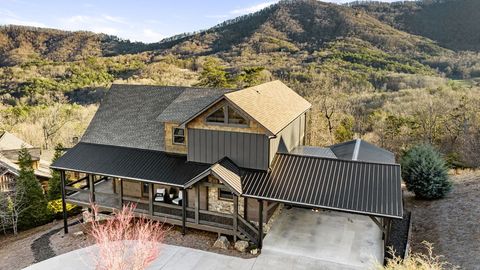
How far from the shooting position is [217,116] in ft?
52.1

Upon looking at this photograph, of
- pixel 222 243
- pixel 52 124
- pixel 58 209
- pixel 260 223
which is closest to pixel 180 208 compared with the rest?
pixel 222 243

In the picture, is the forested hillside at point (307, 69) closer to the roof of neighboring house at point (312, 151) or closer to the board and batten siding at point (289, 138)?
the board and batten siding at point (289, 138)

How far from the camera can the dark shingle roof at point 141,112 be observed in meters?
18.2

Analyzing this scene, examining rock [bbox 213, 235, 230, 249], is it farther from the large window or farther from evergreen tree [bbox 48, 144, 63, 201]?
→ evergreen tree [bbox 48, 144, 63, 201]

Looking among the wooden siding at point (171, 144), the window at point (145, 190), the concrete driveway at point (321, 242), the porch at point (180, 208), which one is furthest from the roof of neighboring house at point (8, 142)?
the concrete driveway at point (321, 242)

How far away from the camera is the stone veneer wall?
620 inches

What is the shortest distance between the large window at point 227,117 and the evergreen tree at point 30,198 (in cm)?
1309

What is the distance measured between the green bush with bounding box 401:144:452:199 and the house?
7.70 ft

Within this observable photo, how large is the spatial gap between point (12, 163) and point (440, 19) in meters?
71.3

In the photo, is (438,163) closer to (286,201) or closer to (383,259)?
(383,259)

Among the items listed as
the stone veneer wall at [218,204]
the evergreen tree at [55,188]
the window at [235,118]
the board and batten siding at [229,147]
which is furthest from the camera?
the evergreen tree at [55,188]

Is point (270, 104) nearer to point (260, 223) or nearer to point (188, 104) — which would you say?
point (188, 104)

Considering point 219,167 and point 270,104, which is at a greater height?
point 270,104

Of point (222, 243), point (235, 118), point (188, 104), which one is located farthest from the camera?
point (188, 104)
